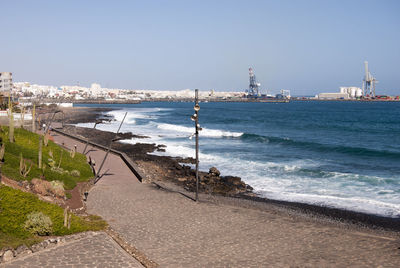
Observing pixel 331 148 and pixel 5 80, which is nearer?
pixel 331 148

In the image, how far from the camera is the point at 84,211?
51.4ft

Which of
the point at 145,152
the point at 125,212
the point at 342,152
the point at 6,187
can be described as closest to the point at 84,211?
the point at 125,212

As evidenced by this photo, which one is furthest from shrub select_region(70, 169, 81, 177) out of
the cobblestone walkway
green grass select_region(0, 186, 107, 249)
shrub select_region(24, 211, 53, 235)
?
the cobblestone walkway

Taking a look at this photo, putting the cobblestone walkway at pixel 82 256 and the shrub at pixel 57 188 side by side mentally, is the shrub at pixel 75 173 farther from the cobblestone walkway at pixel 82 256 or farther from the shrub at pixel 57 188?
the cobblestone walkway at pixel 82 256

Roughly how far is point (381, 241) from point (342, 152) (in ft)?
83.3

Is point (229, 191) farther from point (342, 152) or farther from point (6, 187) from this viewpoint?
point (342, 152)

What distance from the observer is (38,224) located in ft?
39.3

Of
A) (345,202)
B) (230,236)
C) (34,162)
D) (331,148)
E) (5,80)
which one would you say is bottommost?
(345,202)

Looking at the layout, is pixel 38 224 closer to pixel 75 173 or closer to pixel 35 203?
pixel 35 203

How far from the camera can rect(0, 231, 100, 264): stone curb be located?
10.0m

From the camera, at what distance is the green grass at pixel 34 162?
60.3ft

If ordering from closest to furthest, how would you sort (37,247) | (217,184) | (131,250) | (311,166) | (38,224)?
(37,247) < (131,250) < (38,224) < (217,184) < (311,166)

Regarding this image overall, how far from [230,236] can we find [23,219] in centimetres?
639

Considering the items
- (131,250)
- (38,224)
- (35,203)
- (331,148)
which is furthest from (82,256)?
(331,148)
